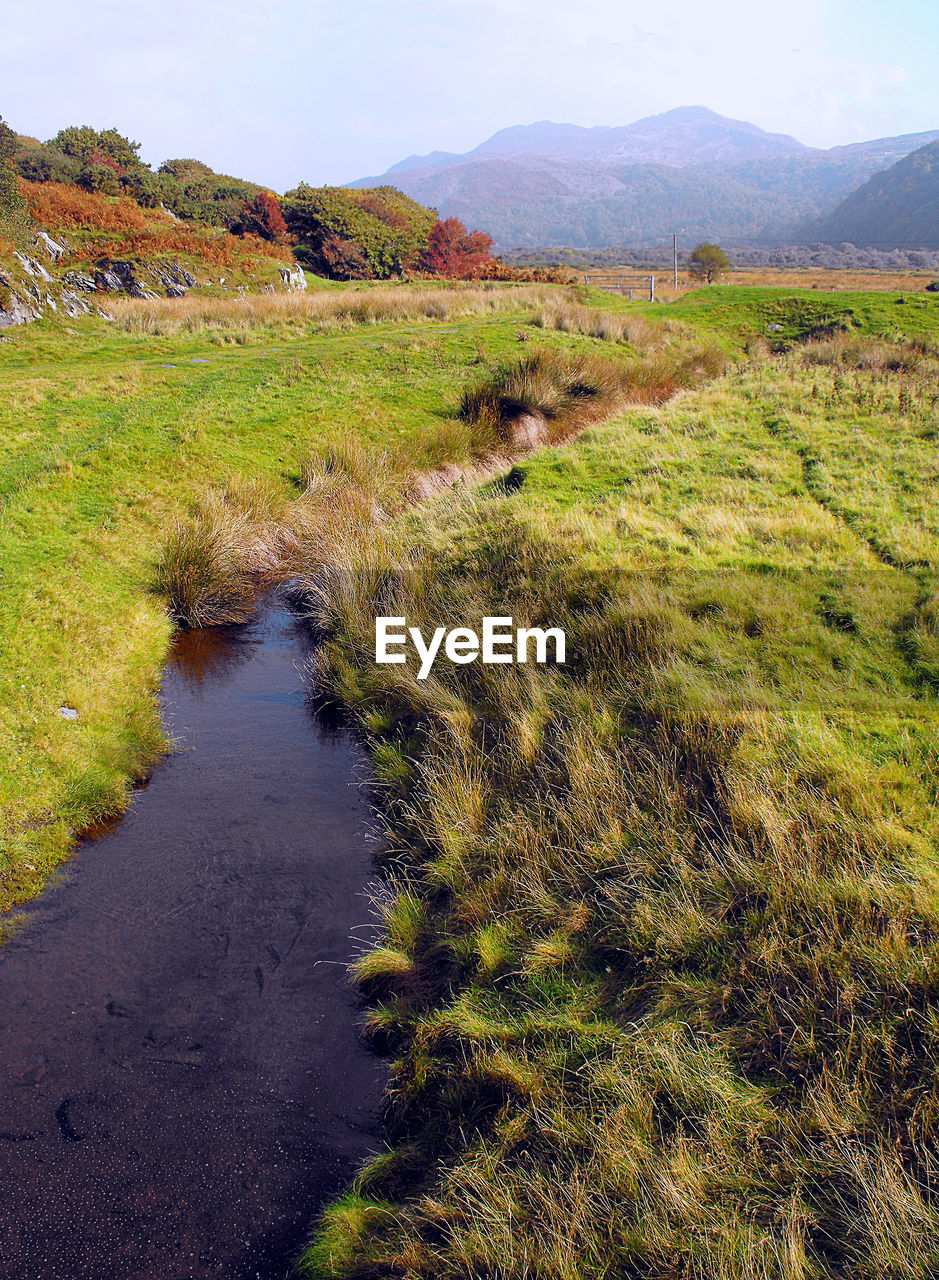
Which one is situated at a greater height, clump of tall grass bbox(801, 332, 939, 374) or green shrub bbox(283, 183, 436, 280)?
green shrub bbox(283, 183, 436, 280)

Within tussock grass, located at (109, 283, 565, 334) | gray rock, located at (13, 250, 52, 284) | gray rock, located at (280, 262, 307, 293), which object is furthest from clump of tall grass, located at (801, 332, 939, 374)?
gray rock, located at (13, 250, 52, 284)

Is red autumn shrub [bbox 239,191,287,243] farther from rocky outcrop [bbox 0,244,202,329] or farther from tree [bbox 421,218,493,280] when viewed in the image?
rocky outcrop [bbox 0,244,202,329]

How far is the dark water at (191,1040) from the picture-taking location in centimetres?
379

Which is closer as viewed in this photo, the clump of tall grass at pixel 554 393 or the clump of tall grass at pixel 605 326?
the clump of tall grass at pixel 554 393

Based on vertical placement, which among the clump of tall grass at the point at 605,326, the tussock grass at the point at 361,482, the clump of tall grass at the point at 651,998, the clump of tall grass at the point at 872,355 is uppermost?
the clump of tall grass at the point at 605,326

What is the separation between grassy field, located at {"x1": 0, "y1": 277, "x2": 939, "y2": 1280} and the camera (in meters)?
3.34

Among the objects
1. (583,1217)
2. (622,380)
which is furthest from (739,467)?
(583,1217)

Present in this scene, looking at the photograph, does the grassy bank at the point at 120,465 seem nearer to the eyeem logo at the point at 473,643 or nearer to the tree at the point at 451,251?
the eyeem logo at the point at 473,643

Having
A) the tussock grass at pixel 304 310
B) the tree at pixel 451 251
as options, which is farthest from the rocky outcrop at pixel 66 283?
the tree at pixel 451 251

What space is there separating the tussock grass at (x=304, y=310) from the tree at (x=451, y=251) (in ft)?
98.8

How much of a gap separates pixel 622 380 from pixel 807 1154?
17.4m

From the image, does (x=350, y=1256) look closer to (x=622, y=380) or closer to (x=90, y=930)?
(x=90, y=930)

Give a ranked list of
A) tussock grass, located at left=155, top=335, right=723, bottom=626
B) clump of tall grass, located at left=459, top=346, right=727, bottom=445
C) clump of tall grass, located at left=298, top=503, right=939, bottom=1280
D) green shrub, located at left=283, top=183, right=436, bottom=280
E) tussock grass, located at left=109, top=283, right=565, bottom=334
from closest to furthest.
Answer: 1. clump of tall grass, located at left=298, top=503, right=939, bottom=1280
2. tussock grass, located at left=155, top=335, right=723, bottom=626
3. clump of tall grass, located at left=459, top=346, right=727, bottom=445
4. tussock grass, located at left=109, top=283, right=565, bottom=334
5. green shrub, located at left=283, top=183, right=436, bottom=280

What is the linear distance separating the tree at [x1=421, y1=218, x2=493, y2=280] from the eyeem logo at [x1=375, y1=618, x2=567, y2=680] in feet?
170
